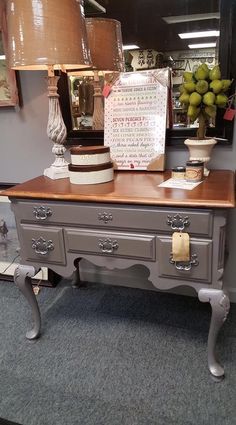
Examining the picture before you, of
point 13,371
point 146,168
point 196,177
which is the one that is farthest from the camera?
point 146,168

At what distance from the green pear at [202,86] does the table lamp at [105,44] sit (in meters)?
0.46

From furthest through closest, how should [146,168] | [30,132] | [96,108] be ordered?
[30,132] → [96,108] → [146,168]

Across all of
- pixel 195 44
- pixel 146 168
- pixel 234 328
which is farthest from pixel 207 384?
pixel 195 44

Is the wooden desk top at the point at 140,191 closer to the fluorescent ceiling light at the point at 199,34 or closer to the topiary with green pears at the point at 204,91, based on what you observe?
the topiary with green pears at the point at 204,91

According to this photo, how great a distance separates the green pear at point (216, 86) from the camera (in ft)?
4.32

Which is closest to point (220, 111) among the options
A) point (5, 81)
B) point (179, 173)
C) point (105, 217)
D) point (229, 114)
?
point (229, 114)

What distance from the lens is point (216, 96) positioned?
1352 mm

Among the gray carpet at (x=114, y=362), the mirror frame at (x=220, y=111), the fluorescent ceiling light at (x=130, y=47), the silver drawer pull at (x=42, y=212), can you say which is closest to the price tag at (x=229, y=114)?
the mirror frame at (x=220, y=111)

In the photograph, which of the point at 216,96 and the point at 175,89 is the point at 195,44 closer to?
the point at 175,89

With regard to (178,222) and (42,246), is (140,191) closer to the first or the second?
(178,222)

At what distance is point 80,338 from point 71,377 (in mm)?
248

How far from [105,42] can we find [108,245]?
0.98 metres

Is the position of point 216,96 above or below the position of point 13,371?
above

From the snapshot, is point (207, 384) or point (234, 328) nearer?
point (207, 384)
